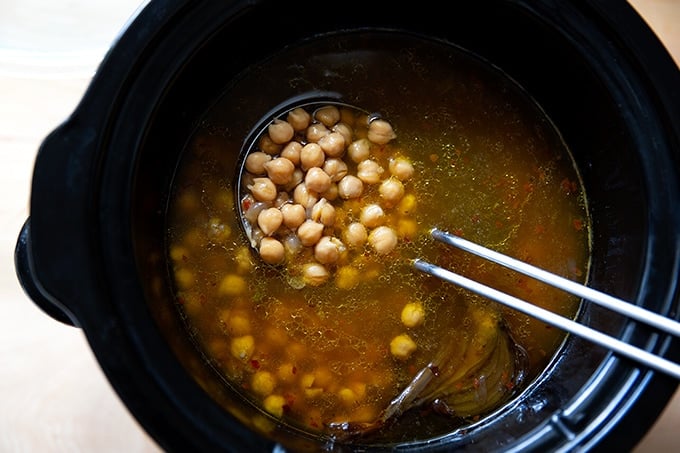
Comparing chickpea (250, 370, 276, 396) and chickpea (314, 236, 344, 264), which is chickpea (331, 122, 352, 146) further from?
chickpea (250, 370, 276, 396)

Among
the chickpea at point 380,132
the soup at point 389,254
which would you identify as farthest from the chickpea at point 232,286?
the chickpea at point 380,132

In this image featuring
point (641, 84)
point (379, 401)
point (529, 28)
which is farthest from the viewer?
point (379, 401)

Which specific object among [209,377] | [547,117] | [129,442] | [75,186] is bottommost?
[129,442]

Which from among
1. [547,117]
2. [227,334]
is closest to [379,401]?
[227,334]

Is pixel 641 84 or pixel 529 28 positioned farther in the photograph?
pixel 529 28

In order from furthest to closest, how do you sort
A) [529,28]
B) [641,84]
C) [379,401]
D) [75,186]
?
[379,401], [529,28], [641,84], [75,186]

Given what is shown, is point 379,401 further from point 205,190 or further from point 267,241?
point 205,190

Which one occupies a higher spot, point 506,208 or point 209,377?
point 506,208
